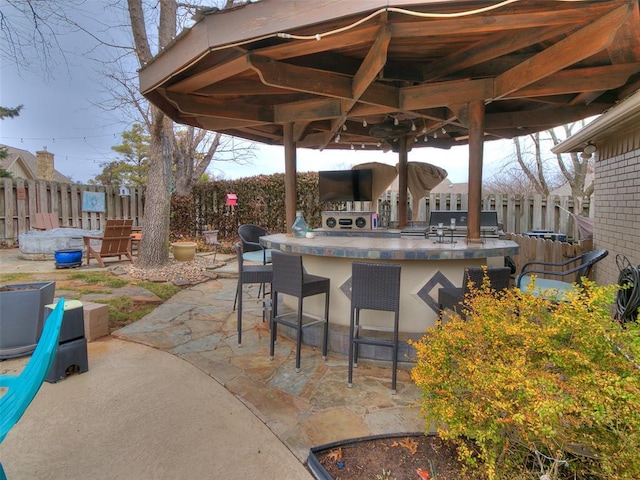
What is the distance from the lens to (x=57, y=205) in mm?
10797

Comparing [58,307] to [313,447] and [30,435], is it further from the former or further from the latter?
[313,447]

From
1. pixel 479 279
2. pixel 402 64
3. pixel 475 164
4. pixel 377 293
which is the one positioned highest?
pixel 402 64

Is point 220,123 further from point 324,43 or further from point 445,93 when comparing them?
point 445,93

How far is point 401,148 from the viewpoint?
6.20 metres

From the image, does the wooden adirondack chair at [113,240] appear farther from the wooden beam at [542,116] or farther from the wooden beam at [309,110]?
the wooden beam at [542,116]

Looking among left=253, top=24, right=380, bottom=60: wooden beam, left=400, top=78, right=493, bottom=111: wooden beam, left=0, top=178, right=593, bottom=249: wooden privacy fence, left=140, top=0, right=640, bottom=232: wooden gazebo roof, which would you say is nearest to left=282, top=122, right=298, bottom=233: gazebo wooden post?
left=140, top=0, right=640, bottom=232: wooden gazebo roof

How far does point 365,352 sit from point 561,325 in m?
1.88

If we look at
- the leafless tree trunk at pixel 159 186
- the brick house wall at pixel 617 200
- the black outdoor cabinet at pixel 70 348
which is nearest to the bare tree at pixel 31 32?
the leafless tree trunk at pixel 159 186

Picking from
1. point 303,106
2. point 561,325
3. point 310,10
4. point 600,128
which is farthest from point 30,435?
point 600,128

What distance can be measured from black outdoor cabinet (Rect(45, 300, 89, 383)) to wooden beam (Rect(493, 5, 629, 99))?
412 centimetres

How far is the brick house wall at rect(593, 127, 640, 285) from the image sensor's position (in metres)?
3.92

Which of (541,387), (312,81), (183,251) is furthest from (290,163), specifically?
(183,251)

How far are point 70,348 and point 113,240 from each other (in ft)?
18.7

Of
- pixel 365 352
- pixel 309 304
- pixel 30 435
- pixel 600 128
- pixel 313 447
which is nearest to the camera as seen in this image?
pixel 313 447
